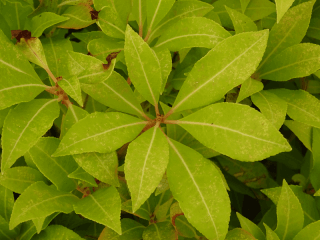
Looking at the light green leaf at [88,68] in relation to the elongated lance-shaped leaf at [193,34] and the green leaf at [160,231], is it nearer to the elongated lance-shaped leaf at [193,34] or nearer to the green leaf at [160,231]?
the elongated lance-shaped leaf at [193,34]

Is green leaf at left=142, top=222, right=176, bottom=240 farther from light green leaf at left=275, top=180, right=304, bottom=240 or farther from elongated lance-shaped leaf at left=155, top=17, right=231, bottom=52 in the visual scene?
elongated lance-shaped leaf at left=155, top=17, right=231, bottom=52

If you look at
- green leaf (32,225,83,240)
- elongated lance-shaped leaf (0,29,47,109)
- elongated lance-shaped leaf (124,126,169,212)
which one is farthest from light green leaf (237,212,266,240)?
elongated lance-shaped leaf (0,29,47,109)

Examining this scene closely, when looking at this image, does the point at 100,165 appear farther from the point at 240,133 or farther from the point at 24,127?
the point at 240,133

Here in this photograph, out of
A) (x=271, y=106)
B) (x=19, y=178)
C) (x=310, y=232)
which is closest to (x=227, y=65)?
(x=271, y=106)

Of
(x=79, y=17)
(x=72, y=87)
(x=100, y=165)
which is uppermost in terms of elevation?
(x=79, y=17)

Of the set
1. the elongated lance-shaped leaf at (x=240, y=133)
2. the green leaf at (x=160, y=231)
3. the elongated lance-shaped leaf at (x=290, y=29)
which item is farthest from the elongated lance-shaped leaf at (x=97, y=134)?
the elongated lance-shaped leaf at (x=290, y=29)

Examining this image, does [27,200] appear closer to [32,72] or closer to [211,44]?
[32,72]
